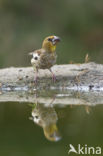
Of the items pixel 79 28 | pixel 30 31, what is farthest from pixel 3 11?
pixel 79 28

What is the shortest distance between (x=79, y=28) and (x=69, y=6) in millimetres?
724

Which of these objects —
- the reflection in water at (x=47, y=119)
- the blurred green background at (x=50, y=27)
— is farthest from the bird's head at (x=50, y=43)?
the blurred green background at (x=50, y=27)

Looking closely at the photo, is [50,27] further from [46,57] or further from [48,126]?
[48,126]

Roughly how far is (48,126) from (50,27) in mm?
9700

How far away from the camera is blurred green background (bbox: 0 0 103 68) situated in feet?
47.0

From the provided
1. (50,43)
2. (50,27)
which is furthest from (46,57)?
(50,27)

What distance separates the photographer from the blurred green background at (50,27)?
14.3 metres

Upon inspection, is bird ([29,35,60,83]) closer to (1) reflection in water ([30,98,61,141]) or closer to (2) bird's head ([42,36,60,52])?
(2) bird's head ([42,36,60,52])

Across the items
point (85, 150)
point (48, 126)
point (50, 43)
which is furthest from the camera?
point (50, 43)

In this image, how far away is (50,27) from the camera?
50.2 feet

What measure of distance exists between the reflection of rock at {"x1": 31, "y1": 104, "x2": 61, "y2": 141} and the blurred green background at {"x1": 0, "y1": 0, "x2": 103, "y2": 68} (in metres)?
6.97

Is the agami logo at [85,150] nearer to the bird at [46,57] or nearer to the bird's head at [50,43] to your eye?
the bird at [46,57]

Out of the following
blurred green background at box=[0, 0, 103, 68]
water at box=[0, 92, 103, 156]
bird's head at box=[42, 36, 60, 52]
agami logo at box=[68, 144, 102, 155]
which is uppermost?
blurred green background at box=[0, 0, 103, 68]

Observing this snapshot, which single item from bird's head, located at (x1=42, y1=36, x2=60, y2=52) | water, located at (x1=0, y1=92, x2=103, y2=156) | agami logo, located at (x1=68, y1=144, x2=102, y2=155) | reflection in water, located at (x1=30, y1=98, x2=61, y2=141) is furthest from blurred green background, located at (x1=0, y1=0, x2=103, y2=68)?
agami logo, located at (x1=68, y1=144, x2=102, y2=155)
